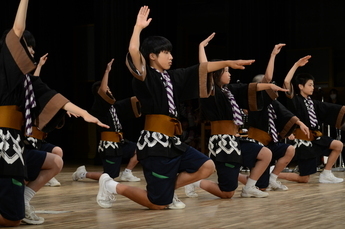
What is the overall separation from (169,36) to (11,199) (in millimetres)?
7366

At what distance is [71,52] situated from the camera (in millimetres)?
11219

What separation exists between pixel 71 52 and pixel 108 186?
7.92 m

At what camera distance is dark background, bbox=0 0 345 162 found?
9.12 meters

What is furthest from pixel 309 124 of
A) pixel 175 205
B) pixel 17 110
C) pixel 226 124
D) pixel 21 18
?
pixel 21 18

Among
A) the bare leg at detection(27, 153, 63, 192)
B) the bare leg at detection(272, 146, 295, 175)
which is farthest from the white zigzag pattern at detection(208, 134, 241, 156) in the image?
the bare leg at detection(27, 153, 63, 192)

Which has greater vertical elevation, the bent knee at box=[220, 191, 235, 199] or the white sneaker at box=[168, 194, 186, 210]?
the white sneaker at box=[168, 194, 186, 210]

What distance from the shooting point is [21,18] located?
8.98ft

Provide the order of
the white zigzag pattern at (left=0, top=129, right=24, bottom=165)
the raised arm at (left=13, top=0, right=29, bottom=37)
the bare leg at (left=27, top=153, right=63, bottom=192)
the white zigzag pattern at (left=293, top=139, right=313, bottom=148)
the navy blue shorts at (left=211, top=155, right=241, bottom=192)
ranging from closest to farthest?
1. the raised arm at (left=13, top=0, right=29, bottom=37)
2. the white zigzag pattern at (left=0, top=129, right=24, bottom=165)
3. the bare leg at (left=27, top=153, right=63, bottom=192)
4. the navy blue shorts at (left=211, top=155, right=241, bottom=192)
5. the white zigzag pattern at (left=293, top=139, right=313, bottom=148)

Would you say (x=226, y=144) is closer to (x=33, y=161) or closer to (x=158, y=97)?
(x=158, y=97)

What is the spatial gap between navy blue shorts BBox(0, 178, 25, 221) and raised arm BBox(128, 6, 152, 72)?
0.95 meters

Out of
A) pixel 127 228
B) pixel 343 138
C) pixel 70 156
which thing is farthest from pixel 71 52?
pixel 127 228

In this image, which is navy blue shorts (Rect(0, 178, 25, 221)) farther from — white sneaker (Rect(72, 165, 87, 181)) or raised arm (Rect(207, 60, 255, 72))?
white sneaker (Rect(72, 165, 87, 181))

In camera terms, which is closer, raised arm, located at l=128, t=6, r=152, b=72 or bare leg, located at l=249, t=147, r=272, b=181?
raised arm, located at l=128, t=6, r=152, b=72

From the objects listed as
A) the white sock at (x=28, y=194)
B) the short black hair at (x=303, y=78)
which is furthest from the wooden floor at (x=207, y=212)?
the short black hair at (x=303, y=78)
